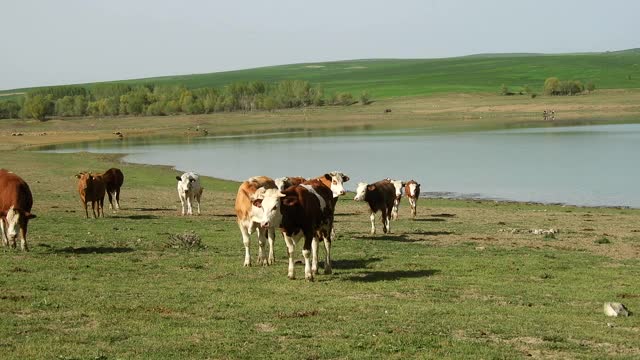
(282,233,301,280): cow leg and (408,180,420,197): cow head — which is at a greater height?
(282,233,301,280): cow leg

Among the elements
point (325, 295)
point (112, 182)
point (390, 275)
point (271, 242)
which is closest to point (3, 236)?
point (271, 242)

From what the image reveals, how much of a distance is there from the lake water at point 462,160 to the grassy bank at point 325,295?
63.6 feet

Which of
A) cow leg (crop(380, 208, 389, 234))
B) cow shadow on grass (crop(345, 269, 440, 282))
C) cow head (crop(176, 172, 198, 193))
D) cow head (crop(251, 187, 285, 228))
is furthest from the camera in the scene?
cow head (crop(176, 172, 198, 193))

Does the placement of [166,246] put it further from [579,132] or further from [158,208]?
[579,132]

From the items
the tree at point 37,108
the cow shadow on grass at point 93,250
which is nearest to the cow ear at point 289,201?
the cow shadow on grass at point 93,250

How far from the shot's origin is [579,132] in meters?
91.7

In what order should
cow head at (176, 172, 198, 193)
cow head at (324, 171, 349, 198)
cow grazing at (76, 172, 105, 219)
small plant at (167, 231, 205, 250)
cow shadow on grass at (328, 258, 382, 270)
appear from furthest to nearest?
1. cow head at (176, 172, 198, 193)
2. cow grazing at (76, 172, 105, 219)
3. cow head at (324, 171, 349, 198)
4. small plant at (167, 231, 205, 250)
5. cow shadow on grass at (328, 258, 382, 270)

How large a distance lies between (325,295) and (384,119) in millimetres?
133741

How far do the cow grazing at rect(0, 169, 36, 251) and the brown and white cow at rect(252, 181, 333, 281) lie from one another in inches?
223

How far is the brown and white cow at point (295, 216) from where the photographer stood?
15.8 meters

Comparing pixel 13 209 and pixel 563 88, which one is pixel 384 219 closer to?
pixel 13 209

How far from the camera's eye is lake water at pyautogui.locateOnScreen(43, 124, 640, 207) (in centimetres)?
4531

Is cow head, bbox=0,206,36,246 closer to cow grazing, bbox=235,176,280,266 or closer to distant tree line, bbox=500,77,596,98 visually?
cow grazing, bbox=235,176,280,266

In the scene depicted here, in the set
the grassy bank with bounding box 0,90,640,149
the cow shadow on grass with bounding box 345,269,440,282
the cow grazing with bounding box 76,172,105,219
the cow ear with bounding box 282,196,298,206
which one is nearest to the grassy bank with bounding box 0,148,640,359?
the cow shadow on grass with bounding box 345,269,440,282
